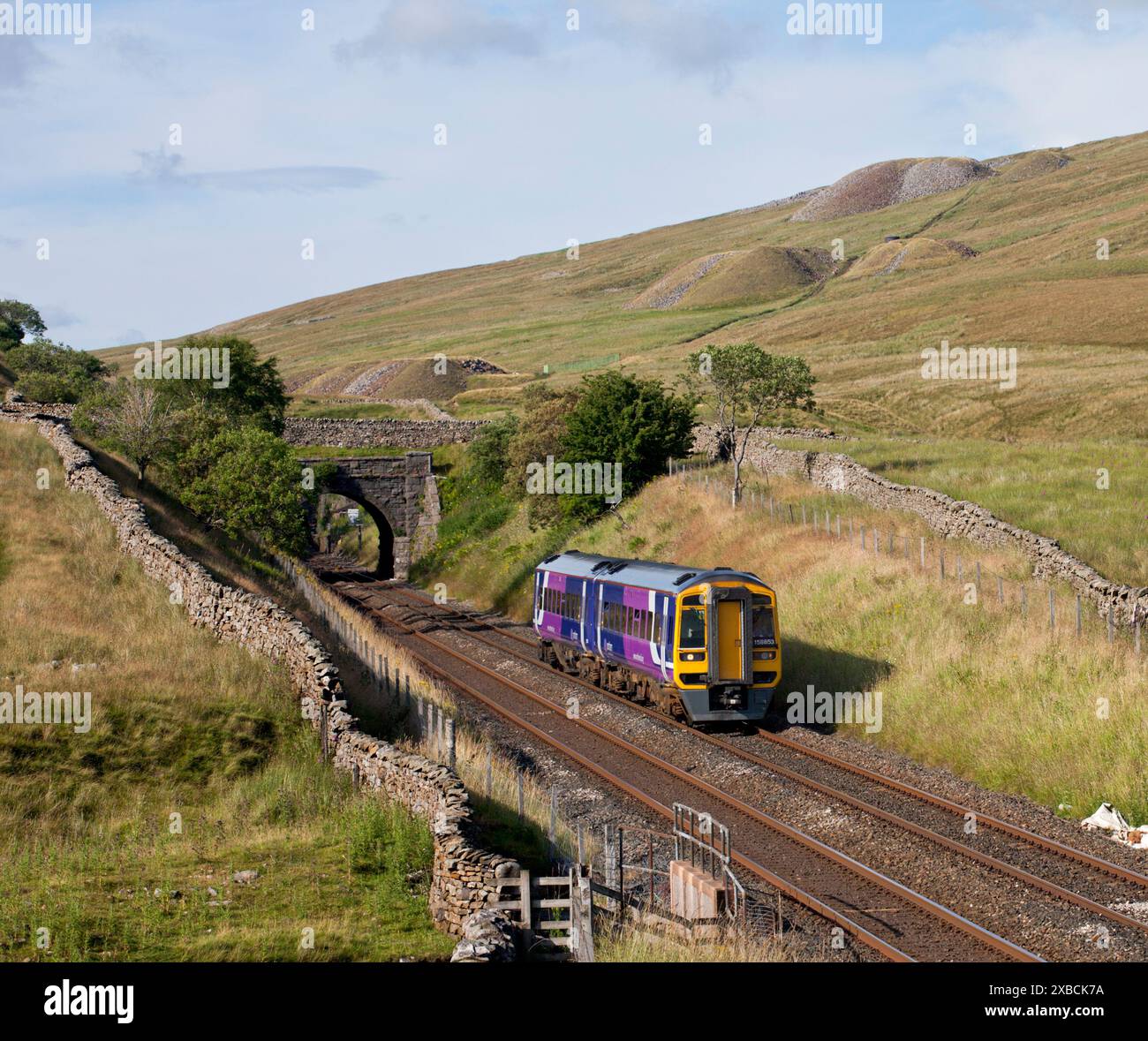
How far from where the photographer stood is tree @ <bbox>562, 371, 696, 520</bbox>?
2117 inches

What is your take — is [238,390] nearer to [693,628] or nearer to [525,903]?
[693,628]

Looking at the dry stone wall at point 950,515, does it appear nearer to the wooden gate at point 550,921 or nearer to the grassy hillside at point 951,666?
the grassy hillside at point 951,666

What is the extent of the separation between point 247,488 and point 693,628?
25.1 metres

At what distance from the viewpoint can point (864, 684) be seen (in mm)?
27625

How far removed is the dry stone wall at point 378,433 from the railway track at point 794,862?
45451 mm

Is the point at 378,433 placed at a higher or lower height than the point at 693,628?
higher

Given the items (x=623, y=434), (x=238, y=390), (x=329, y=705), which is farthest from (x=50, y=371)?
(x=329, y=705)

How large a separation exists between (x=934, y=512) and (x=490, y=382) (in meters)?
81.0

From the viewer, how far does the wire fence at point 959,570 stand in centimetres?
2619

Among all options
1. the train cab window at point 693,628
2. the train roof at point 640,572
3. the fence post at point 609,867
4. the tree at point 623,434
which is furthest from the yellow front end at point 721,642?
the tree at point 623,434

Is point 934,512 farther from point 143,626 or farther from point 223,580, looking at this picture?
point 143,626

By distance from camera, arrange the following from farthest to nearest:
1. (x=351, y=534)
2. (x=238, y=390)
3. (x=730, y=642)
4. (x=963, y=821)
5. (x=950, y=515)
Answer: (x=351, y=534), (x=238, y=390), (x=950, y=515), (x=730, y=642), (x=963, y=821)

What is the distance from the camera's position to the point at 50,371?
3738 inches

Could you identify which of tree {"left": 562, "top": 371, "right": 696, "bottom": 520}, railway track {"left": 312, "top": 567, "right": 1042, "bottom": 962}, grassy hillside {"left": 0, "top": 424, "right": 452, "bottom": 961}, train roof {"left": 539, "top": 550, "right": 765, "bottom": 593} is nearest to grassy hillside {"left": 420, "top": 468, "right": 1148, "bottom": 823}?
train roof {"left": 539, "top": 550, "right": 765, "bottom": 593}
